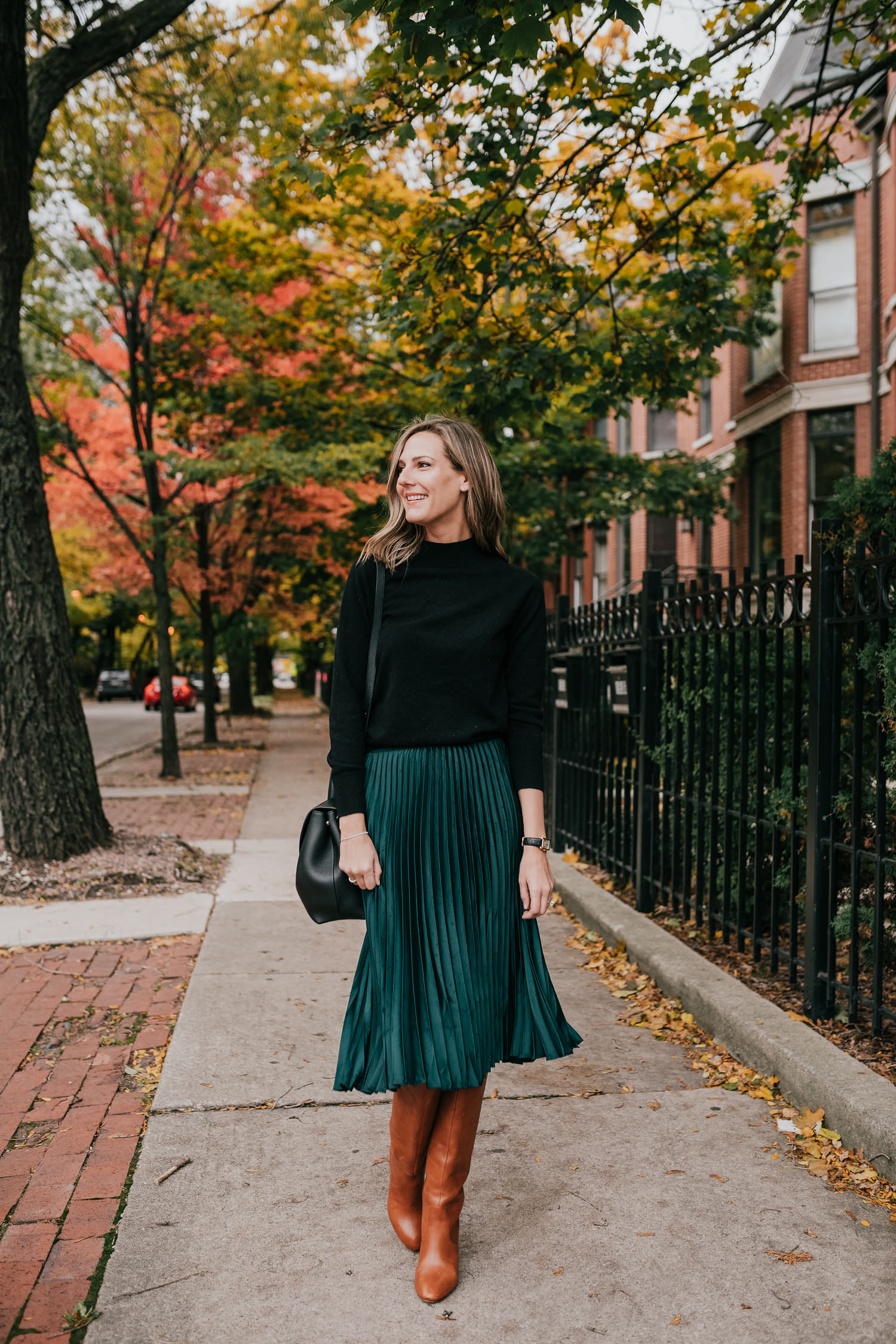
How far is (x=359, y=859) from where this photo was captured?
2.59 meters

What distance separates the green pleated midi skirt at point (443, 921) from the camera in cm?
258

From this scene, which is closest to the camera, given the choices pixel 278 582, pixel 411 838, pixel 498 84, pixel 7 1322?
pixel 7 1322

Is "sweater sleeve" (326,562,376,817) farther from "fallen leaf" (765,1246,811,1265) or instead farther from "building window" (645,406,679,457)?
"building window" (645,406,679,457)

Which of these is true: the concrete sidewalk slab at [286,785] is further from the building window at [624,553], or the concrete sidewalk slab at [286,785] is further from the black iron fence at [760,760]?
the building window at [624,553]

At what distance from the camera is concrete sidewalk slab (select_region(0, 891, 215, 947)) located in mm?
5777

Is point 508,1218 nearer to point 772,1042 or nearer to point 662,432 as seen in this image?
point 772,1042

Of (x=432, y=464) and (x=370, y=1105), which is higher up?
(x=432, y=464)

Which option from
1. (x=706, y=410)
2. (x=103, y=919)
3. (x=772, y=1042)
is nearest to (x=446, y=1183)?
(x=772, y=1042)

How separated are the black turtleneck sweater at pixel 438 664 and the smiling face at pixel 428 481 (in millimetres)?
94

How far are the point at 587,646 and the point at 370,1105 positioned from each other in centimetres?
418

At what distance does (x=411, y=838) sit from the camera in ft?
8.64

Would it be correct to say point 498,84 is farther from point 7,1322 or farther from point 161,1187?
point 7,1322

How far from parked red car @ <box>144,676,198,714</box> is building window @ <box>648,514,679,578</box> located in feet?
51.1

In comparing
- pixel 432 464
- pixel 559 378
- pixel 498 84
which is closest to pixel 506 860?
pixel 432 464
